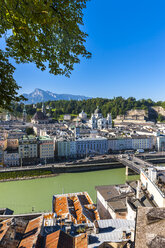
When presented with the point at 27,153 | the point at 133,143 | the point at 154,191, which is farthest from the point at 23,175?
the point at 133,143

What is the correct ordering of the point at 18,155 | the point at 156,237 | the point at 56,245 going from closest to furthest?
the point at 156,237
the point at 56,245
the point at 18,155

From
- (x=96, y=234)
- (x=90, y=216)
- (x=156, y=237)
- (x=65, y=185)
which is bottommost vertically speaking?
(x=65, y=185)

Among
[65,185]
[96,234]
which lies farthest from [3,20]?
[65,185]

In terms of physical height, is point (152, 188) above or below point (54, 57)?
below

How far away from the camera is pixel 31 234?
4.91 m

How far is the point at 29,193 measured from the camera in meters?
11.5

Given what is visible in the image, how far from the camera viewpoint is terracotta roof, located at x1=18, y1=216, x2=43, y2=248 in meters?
4.48

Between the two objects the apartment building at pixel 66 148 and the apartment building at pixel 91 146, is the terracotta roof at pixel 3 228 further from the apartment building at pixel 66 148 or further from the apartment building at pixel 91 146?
the apartment building at pixel 91 146

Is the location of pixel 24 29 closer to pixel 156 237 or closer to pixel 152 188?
pixel 156 237

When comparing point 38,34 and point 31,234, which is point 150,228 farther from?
point 31,234

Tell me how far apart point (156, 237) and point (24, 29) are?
258 cm

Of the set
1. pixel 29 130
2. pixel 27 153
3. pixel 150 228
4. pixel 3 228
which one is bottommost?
pixel 27 153

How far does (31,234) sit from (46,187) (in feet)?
25.6

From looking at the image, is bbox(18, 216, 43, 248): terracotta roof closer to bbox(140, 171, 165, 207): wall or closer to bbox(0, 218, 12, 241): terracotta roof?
bbox(0, 218, 12, 241): terracotta roof
